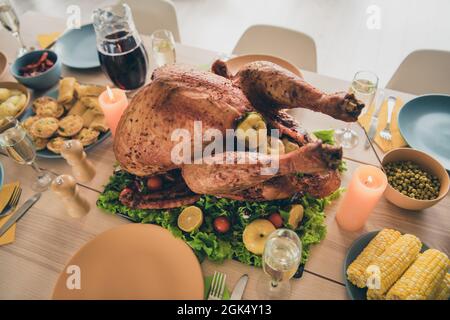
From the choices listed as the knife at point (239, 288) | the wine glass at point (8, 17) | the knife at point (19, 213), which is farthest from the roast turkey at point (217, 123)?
the wine glass at point (8, 17)

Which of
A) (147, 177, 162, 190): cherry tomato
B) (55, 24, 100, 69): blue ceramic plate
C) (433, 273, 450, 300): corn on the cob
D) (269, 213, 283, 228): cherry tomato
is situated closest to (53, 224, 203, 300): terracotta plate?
(147, 177, 162, 190): cherry tomato

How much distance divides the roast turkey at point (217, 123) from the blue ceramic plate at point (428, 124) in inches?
16.3

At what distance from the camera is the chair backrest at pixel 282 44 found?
1610mm

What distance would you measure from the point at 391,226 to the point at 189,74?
740 millimetres

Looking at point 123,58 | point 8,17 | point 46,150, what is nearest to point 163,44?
point 123,58

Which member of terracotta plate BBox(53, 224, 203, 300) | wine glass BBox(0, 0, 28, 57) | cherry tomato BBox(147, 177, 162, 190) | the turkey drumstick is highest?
the turkey drumstick

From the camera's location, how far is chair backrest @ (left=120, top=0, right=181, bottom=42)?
1.81 metres

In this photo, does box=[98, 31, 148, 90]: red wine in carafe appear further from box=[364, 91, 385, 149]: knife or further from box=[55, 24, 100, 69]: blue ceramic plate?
box=[364, 91, 385, 149]: knife

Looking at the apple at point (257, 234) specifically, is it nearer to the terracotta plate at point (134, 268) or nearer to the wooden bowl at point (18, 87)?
the terracotta plate at point (134, 268)

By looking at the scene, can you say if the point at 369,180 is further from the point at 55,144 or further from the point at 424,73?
the point at 55,144

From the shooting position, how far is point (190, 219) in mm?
1009

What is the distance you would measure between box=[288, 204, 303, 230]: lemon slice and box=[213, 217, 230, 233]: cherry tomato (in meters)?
0.18
